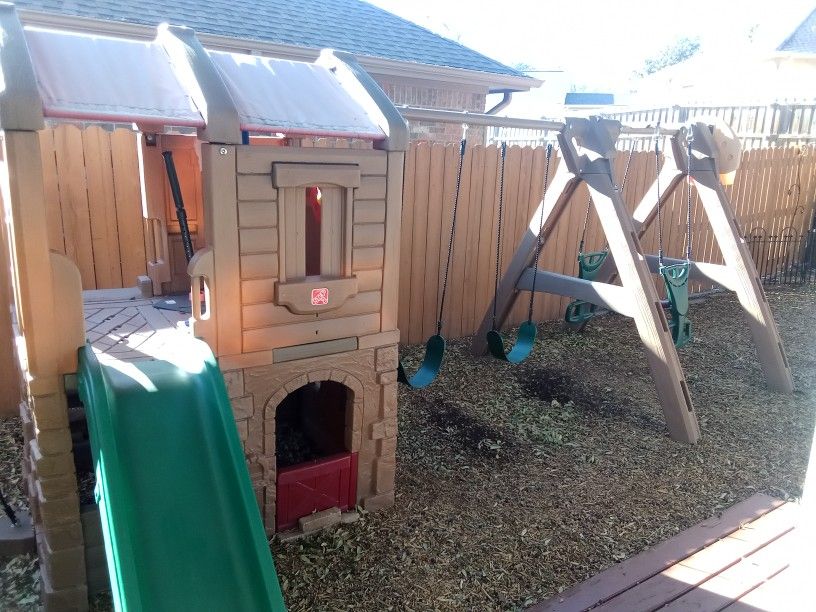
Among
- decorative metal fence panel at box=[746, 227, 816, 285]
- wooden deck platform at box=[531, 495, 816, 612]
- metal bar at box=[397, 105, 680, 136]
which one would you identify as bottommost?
wooden deck platform at box=[531, 495, 816, 612]

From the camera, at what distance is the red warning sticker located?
3.46 meters

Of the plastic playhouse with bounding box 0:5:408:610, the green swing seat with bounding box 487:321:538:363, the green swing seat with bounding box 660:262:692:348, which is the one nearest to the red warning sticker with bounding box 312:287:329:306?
the plastic playhouse with bounding box 0:5:408:610

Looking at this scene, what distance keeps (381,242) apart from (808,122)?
530 inches

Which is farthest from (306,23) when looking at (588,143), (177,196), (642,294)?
(642,294)

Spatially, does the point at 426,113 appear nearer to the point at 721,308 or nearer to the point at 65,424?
the point at 65,424

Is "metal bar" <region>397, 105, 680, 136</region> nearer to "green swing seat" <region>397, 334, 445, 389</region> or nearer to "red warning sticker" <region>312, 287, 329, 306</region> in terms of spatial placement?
"red warning sticker" <region>312, 287, 329, 306</region>

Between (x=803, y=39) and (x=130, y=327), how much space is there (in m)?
27.4

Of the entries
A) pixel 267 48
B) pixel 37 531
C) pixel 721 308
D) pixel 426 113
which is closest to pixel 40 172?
pixel 37 531

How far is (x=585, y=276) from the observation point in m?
6.54

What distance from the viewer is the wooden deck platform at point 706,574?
3.13m

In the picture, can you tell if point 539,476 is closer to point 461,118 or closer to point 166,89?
point 461,118

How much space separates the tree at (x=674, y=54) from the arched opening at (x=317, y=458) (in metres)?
72.9

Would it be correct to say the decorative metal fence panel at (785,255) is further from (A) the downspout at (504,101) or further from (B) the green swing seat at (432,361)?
(B) the green swing seat at (432,361)

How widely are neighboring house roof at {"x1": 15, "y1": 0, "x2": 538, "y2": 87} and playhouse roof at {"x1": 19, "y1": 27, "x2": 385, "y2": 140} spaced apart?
4.72m
